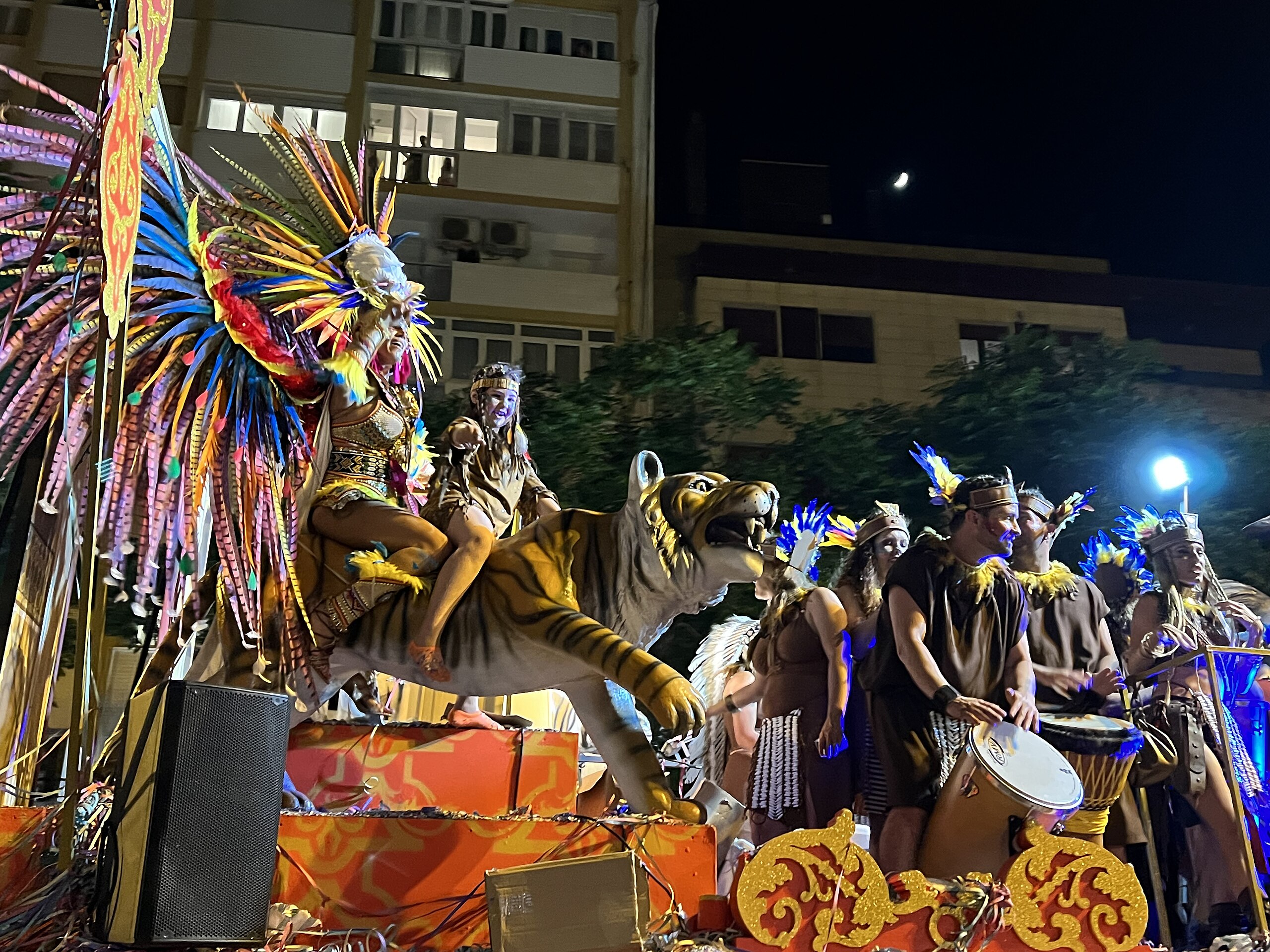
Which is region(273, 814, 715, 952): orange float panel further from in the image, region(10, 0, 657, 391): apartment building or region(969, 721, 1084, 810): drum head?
region(10, 0, 657, 391): apartment building

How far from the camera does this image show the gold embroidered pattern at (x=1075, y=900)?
2635 millimetres

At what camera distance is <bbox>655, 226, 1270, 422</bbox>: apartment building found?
1076cm

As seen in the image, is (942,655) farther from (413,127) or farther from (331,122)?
(331,122)

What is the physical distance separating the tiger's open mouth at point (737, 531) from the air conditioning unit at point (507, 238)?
26.4ft

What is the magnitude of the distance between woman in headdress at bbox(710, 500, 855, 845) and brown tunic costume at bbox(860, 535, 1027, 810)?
0.19 metres

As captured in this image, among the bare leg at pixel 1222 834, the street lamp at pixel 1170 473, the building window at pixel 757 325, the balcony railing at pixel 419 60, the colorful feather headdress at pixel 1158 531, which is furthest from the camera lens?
the balcony railing at pixel 419 60

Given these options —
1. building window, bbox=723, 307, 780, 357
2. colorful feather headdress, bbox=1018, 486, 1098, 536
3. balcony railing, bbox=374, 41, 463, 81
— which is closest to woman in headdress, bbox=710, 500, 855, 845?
colorful feather headdress, bbox=1018, 486, 1098, 536

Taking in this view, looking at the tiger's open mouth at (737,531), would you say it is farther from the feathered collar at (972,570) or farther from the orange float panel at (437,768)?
the feathered collar at (972,570)

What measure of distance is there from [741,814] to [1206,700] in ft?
8.29

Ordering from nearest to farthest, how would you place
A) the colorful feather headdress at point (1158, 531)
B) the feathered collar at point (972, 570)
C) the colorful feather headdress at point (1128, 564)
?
the feathered collar at point (972, 570) < the colorful feather headdress at point (1158, 531) < the colorful feather headdress at point (1128, 564)

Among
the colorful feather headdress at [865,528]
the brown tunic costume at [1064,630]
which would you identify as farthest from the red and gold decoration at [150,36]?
the brown tunic costume at [1064,630]

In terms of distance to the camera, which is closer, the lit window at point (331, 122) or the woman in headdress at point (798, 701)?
the woman in headdress at point (798, 701)

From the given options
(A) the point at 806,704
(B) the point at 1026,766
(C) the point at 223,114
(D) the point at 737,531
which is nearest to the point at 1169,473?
(A) the point at 806,704

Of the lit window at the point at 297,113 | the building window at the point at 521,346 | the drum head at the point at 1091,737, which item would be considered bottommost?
the drum head at the point at 1091,737
